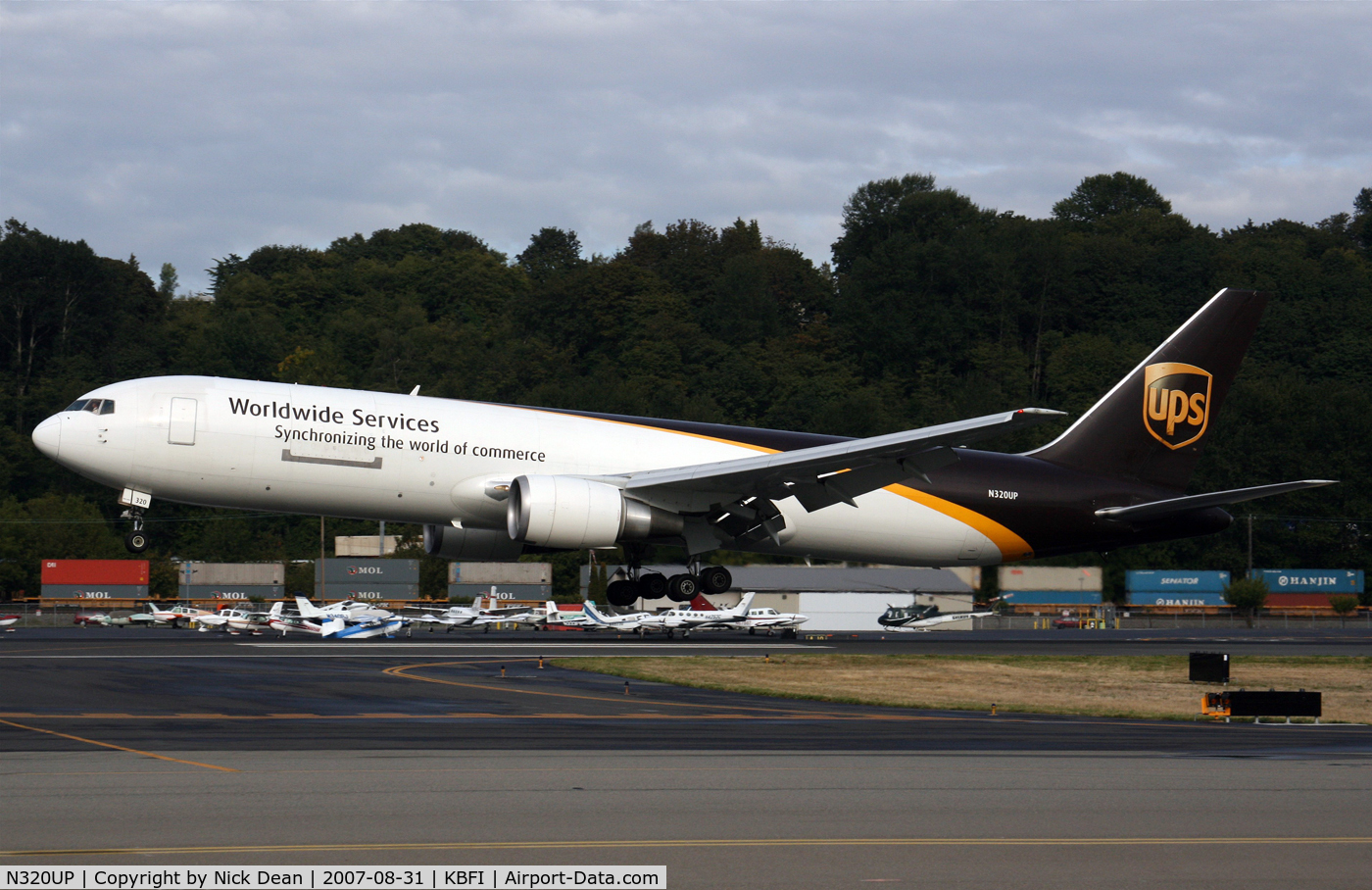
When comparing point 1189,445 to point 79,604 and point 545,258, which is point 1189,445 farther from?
point 545,258

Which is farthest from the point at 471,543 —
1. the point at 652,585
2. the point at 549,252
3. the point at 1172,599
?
the point at 549,252

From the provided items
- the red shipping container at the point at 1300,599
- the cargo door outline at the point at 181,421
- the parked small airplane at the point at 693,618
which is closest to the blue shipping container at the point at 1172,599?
the red shipping container at the point at 1300,599

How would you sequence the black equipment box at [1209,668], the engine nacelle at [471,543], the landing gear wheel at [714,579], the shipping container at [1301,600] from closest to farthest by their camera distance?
1. the landing gear wheel at [714,579]
2. the engine nacelle at [471,543]
3. the black equipment box at [1209,668]
4. the shipping container at [1301,600]

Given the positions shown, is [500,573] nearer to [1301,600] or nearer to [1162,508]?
[1301,600]

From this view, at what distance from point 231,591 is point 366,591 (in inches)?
371

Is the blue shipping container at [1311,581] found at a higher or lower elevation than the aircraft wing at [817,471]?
lower

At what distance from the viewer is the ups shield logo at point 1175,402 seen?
41.8 metres

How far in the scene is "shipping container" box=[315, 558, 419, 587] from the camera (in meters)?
94.3

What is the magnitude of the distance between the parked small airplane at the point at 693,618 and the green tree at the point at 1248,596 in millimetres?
42321

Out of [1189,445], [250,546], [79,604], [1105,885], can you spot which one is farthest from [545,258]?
[1105,885]

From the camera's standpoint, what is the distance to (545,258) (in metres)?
188

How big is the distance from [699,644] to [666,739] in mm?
32486
